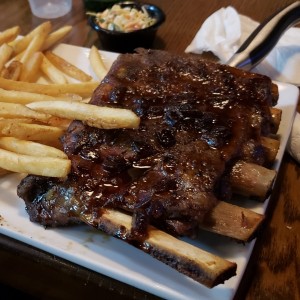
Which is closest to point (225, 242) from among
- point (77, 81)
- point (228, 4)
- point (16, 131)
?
point (16, 131)

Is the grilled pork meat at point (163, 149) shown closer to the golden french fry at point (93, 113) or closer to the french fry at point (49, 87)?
the golden french fry at point (93, 113)

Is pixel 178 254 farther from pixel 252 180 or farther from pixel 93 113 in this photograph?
pixel 93 113

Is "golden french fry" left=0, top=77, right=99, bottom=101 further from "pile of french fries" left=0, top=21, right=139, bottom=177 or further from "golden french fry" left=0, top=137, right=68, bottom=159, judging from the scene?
"golden french fry" left=0, top=137, right=68, bottom=159

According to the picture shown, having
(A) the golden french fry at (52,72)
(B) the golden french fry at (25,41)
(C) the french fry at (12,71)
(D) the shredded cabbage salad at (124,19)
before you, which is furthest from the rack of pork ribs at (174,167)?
(D) the shredded cabbage salad at (124,19)

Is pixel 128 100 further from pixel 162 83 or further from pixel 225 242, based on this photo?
pixel 225 242

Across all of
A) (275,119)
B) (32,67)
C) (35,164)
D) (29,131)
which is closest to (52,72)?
(32,67)
